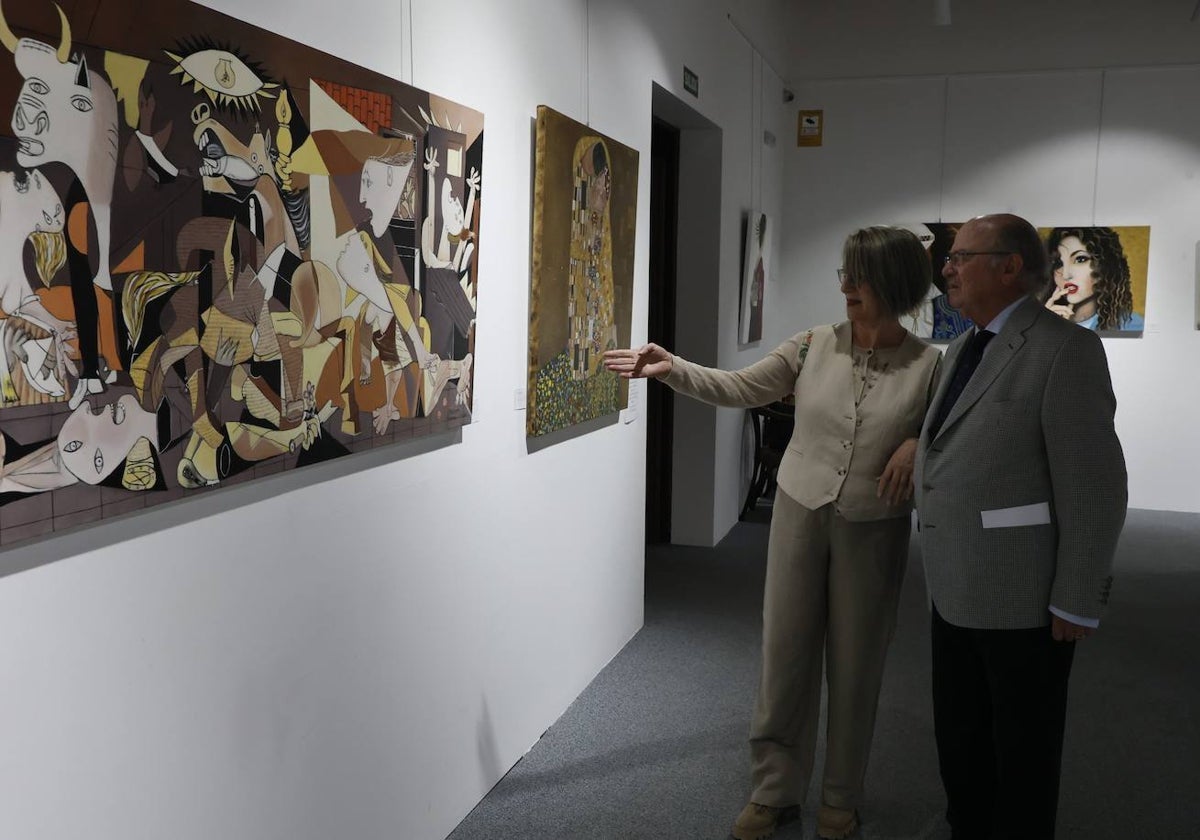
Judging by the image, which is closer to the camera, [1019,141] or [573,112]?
[573,112]

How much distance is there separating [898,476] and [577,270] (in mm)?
1536

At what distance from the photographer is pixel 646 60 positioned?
466 cm

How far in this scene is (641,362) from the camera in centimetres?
315

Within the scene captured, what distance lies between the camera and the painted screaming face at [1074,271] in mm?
8203

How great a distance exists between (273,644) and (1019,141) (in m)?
8.02

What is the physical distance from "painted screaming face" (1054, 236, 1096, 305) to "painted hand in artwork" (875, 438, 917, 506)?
6.28 metres

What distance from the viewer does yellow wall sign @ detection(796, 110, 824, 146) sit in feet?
29.0

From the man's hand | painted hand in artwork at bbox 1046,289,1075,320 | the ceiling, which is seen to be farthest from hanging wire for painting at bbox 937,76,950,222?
the man's hand

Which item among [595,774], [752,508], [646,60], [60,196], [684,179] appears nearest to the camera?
[60,196]

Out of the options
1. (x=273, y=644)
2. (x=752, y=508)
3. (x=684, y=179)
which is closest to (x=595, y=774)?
(x=273, y=644)

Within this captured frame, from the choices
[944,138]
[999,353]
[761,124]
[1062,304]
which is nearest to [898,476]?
[999,353]

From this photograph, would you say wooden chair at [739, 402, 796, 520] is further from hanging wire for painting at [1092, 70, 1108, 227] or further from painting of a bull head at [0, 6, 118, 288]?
painting of a bull head at [0, 6, 118, 288]

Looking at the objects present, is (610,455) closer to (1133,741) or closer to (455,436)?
(455,436)

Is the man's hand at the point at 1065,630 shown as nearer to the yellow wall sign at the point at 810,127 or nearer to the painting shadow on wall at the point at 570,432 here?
the painting shadow on wall at the point at 570,432
